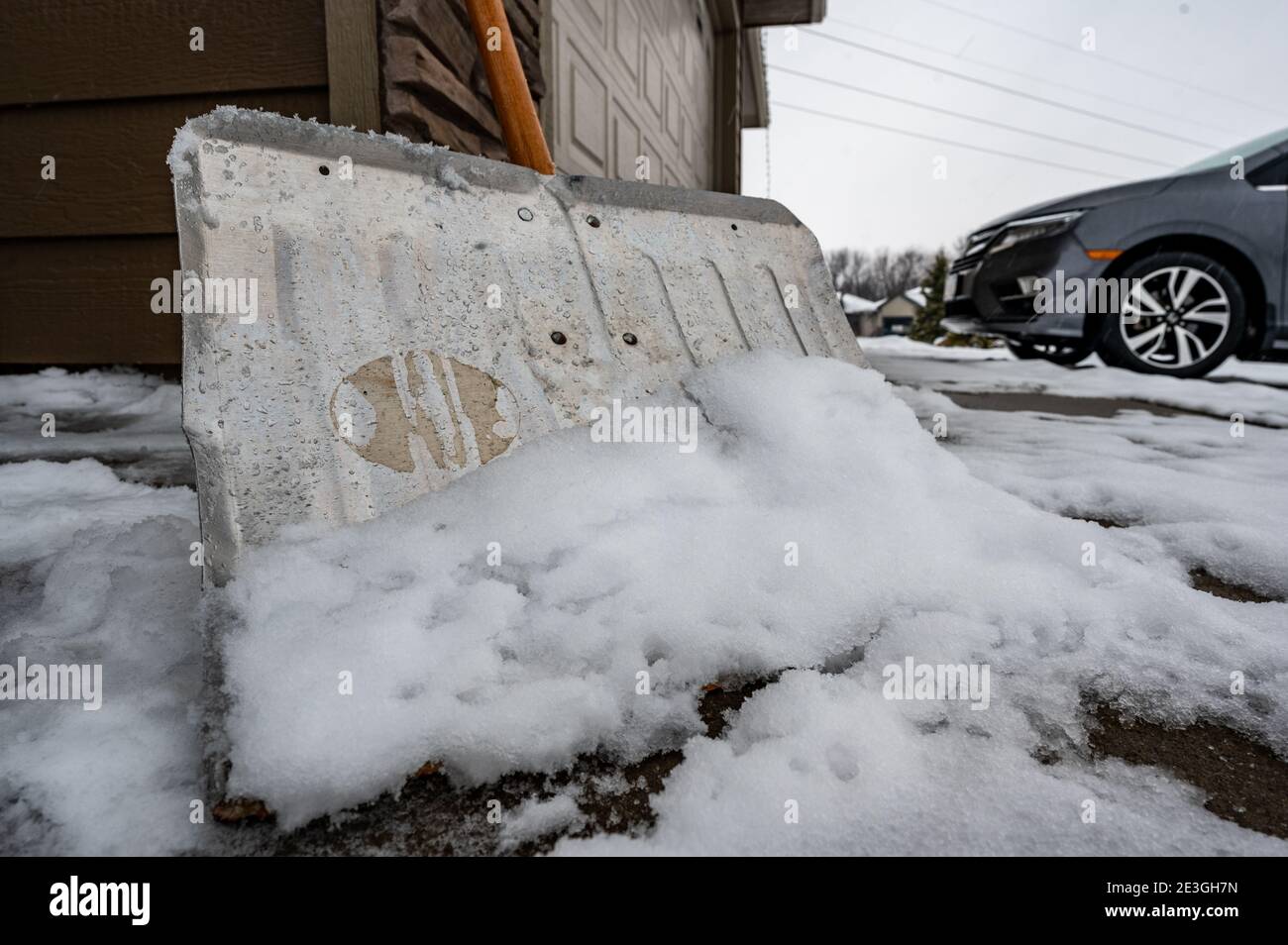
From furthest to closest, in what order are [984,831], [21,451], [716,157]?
[716,157] → [21,451] → [984,831]

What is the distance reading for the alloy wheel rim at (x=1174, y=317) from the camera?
3027 millimetres

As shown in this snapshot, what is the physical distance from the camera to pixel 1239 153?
10.4ft

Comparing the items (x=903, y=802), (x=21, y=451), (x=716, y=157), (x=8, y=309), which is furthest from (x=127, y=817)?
(x=716, y=157)

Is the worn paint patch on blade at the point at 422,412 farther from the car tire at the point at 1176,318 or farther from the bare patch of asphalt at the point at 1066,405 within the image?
the car tire at the point at 1176,318

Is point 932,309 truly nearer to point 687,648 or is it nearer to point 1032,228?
point 1032,228

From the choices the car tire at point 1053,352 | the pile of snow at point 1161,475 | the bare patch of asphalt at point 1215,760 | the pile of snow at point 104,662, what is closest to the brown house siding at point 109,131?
the pile of snow at point 104,662

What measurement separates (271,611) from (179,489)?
2.47ft

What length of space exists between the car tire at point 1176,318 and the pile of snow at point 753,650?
2.72m

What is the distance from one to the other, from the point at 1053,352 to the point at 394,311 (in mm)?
4446

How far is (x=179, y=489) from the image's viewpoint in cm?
125

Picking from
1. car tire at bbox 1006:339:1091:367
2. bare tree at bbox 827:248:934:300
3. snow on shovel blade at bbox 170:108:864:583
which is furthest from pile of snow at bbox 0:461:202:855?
bare tree at bbox 827:248:934:300

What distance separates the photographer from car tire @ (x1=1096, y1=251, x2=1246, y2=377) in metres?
3.02

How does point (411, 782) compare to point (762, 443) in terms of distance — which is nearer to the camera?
point (411, 782)

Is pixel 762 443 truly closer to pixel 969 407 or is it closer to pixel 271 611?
pixel 271 611
